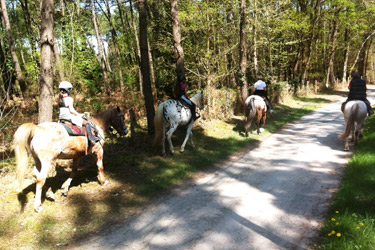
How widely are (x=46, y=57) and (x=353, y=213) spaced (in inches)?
307

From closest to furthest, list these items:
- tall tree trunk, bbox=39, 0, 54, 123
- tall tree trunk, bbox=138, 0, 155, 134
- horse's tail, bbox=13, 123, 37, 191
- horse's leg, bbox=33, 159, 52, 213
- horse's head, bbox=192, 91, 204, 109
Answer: horse's tail, bbox=13, 123, 37, 191 → horse's leg, bbox=33, 159, 52, 213 → tall tree trunk, bbox=39, 0, 54, 123 → tall tree trunk, bbox=138, 0, 155, 134 → horse's head, bbox=192, 91, 204, 109

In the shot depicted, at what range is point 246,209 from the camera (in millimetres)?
5047

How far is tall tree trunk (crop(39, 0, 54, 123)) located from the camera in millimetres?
6380

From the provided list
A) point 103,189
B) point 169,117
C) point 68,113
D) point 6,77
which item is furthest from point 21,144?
point 6,77

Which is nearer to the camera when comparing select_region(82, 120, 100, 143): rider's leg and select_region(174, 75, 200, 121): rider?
select_region(82, 120, 100, 143): rider's leg

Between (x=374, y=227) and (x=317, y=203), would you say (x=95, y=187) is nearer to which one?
(x=317, y=203)

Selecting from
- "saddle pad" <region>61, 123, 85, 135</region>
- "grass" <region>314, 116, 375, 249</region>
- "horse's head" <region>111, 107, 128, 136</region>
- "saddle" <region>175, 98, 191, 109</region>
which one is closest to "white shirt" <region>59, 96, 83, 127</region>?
"saddle pad" <region>61, 123, 85, 135</region>

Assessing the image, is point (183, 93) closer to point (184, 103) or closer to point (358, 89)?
point (184, 103)

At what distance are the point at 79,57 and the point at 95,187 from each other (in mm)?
20370

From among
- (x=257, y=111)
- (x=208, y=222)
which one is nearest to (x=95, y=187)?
(x=208, y=222)

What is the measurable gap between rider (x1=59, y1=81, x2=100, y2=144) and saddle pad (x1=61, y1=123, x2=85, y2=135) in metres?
0.09

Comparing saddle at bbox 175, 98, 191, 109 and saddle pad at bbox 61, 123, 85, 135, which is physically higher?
saddle at bbox 175, 98, 191, 109

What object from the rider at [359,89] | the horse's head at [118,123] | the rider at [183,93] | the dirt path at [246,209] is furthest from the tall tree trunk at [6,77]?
the rider at [359,89]

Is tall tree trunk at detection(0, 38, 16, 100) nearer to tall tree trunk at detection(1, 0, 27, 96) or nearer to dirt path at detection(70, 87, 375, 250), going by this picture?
tall tree trunk at detection(1, 0, 27, 96)
